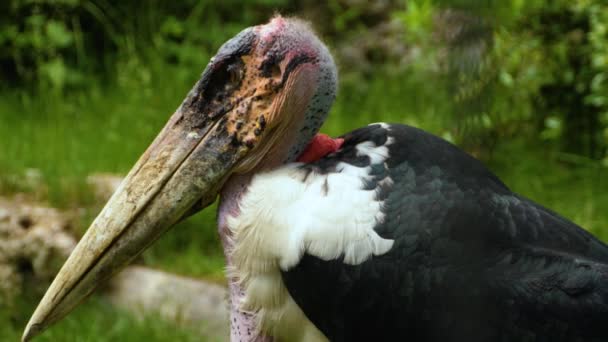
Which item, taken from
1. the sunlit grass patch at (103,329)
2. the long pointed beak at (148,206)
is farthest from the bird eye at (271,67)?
the sunlit grass patch at (103,329)

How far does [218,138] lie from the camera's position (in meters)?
2.42

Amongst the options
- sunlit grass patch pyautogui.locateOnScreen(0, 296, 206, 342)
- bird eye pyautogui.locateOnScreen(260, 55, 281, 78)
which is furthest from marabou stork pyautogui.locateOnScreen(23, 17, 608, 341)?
sunlit grass patch pyautogui.locateOnScreen(0, 296, 206, 342)

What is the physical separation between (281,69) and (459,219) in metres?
0.60

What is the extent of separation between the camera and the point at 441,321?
211 cm

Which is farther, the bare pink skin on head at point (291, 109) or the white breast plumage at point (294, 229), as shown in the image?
the bare pink skin on head at point (291, 109)

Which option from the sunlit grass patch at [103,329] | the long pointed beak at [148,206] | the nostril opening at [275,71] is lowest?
the sunlit grass patch at [103,329]

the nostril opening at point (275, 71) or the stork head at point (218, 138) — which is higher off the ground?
the nostril opening at point (275, 71)

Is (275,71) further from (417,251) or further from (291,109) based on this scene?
(417,251)

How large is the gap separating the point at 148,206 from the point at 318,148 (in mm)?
471

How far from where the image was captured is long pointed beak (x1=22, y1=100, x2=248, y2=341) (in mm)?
2426

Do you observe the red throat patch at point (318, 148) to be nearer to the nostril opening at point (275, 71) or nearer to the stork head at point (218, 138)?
the stork head at point (218, 138)

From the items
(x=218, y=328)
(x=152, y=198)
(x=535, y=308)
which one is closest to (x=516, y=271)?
(x=535, y=308)

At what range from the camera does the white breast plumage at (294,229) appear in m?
2.20

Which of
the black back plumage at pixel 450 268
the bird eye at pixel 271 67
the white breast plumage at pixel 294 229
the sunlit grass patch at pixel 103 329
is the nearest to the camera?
the black back plumage at pixel 450 268
